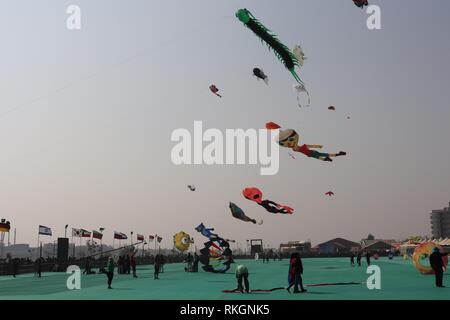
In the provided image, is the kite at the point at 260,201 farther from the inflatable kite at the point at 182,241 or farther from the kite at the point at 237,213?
the inflatable kite at the point at 182,241

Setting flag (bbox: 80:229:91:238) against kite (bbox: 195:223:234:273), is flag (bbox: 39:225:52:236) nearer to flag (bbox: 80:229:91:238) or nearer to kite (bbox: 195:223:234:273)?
flag (bbox: 80:229:91:238)

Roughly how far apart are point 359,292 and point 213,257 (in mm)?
21461

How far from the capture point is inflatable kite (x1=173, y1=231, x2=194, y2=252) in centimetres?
4662

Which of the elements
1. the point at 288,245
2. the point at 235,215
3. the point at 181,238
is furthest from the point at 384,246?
the point at 235,215

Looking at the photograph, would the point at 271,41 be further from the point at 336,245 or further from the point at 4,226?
the point at 336,245

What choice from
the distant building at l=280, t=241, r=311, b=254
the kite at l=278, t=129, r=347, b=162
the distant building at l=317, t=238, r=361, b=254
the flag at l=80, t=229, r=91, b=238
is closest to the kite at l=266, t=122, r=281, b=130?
the kite at l=278, t=129, r=347, b=162

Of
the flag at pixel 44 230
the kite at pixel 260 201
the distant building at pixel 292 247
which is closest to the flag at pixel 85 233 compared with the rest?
the flag at pixel 44 230

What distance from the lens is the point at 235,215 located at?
3550 centimetres

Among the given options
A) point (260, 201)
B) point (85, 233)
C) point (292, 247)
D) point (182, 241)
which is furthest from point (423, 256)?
point (292, 247)

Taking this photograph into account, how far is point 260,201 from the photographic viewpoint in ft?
99.2

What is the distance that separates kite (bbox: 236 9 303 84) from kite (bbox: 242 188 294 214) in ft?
39.6

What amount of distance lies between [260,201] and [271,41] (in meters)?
13.5

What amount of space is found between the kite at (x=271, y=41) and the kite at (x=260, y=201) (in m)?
12.1
